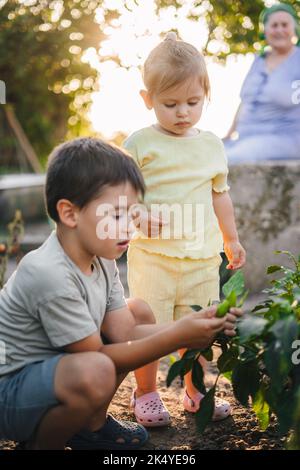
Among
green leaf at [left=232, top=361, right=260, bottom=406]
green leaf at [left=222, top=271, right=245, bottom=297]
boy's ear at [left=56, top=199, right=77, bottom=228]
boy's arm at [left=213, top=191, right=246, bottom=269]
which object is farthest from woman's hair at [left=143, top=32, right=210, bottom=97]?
green leaf at [left=232, top=361, right=260, bottom=406]

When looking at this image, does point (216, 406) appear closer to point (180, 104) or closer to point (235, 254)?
point (235, 254)

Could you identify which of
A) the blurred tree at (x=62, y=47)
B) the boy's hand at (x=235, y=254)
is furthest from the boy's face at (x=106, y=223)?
the blurred tree at (x=62, y=47)

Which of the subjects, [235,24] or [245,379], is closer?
[245,379]

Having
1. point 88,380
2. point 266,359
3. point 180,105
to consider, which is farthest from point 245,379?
point 180,105

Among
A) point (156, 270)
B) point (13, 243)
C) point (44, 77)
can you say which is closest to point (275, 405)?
point (156, 270)

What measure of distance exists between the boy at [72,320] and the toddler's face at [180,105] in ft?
1.58

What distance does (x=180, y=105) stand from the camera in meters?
2.30

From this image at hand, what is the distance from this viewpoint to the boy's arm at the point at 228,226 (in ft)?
8.14

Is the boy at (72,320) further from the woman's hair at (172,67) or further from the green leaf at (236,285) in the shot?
the woman's hair at (172,67)

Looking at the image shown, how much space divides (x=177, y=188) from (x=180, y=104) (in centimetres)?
29

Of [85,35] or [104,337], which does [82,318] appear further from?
[85,35]

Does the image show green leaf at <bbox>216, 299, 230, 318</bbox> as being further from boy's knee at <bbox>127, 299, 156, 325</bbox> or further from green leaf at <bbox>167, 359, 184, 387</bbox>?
boy's knee at <bbox>127, 299, 156, 325</bbox>

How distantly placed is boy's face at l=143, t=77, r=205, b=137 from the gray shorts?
0.95m
